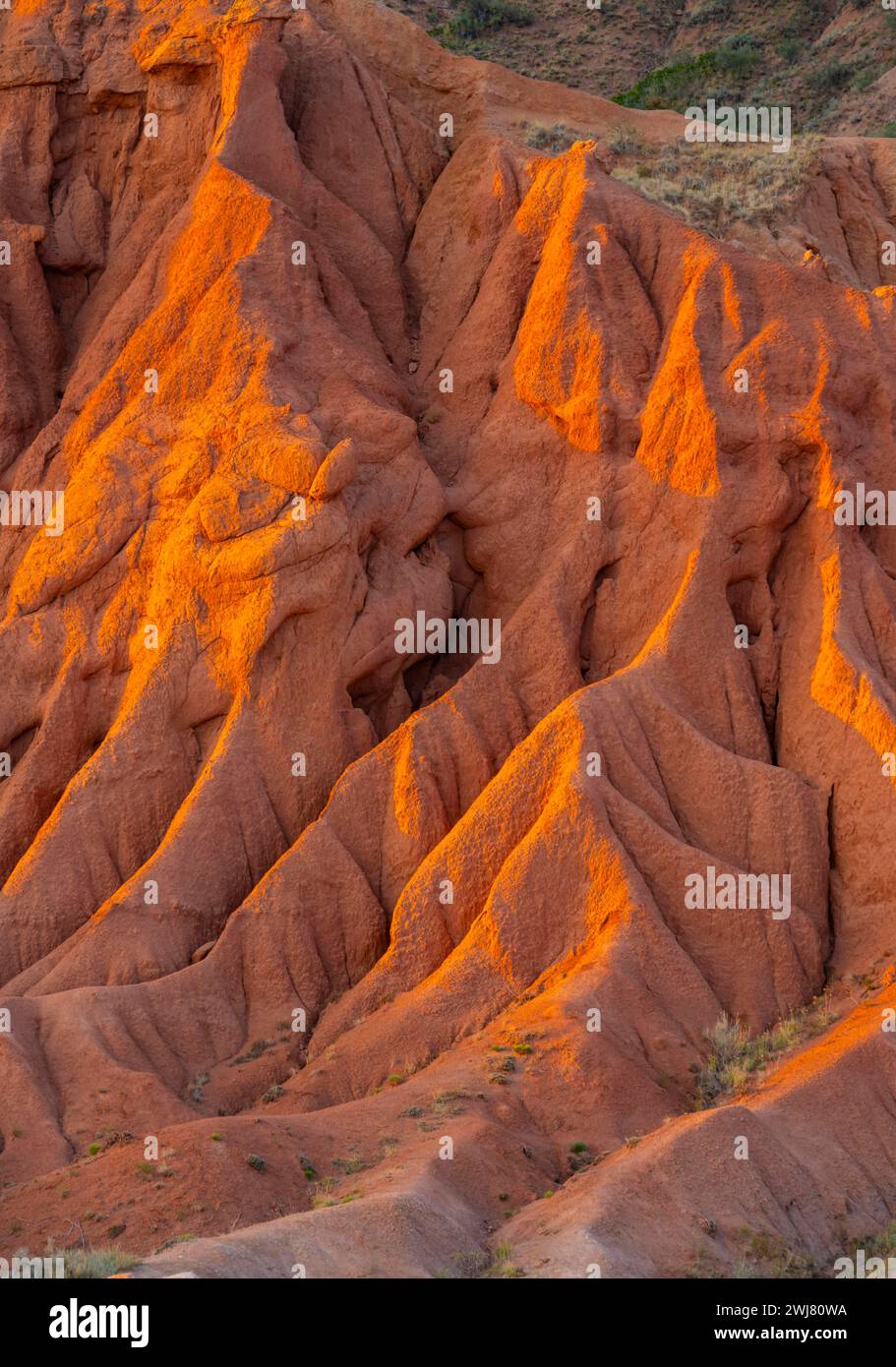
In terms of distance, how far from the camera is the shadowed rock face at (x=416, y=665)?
64.4ft

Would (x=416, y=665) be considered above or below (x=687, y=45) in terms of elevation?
below

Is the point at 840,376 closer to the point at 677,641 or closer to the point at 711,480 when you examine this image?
the point at 711,480

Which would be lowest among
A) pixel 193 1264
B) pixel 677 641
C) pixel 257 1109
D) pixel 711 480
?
pixel 193 1264

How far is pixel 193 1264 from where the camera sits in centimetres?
1400

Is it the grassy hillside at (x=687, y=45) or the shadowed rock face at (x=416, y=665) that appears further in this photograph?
the grassy hillside at (x=687, y=45)

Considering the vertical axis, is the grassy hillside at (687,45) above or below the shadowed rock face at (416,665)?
above

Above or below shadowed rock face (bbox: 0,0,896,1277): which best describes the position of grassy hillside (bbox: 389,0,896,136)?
above

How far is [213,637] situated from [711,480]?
6.91 m

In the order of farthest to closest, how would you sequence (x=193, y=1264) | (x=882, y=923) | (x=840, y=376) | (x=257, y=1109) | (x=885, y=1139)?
1. (x=840, y=376)
2. (x=882, y=923)
3. (x=257, y=1109)
4. (x=885, y=1139)
5. (x=193, y=1264)

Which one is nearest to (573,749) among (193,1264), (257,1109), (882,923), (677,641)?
A: (677,641)

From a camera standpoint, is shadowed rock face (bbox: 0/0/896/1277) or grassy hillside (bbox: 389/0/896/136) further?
grassy hillside (bbox: 389/0/896/136)

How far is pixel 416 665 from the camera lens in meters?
26.3

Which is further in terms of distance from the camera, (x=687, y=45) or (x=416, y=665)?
(x=687, y=45)

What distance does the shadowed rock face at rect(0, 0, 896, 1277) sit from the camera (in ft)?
64.4
